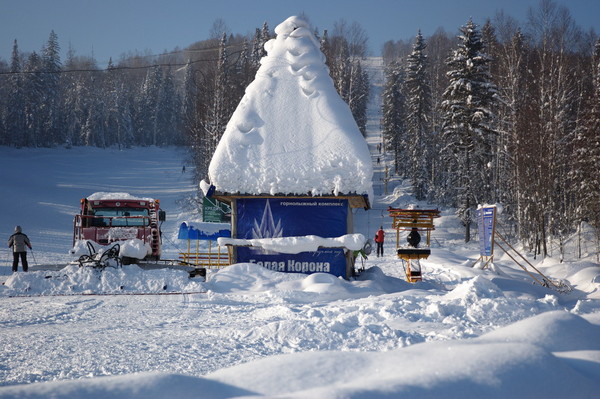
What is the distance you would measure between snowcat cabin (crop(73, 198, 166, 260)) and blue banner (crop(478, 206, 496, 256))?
10562mm

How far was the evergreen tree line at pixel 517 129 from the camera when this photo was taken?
23516 mm

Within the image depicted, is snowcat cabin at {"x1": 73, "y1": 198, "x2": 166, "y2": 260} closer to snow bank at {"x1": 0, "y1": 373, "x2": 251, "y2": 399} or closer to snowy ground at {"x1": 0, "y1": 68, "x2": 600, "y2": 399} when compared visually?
snowy ground at {"x1": 0, "y1": 68, "x2": 600, "y2": 399}

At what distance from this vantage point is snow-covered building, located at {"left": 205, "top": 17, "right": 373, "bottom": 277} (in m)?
13.7

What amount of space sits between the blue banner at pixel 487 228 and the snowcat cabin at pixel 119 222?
10.6m

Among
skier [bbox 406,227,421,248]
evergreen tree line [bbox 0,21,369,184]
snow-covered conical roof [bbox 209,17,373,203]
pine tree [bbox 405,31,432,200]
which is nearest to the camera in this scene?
snow-covered conical roof [bbox 209,17,373,203]

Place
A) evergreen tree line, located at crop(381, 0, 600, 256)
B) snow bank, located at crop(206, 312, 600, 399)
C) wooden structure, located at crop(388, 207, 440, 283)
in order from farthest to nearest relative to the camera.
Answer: evergreen tree line, located at crop(381, 0, 600, 256) → wooden structure, located at crop(388, 207, 440, 283) → snow bank, located at crop(206, 312, 600, 399)

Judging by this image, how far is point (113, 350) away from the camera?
6.17 m

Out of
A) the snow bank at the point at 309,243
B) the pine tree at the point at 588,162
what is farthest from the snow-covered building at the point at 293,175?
the pine tree at the point at 588,162

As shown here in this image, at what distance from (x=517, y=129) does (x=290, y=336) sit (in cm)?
2174

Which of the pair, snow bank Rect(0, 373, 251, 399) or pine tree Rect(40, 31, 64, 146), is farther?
pine tree Rect(40, 31, 64, 146)

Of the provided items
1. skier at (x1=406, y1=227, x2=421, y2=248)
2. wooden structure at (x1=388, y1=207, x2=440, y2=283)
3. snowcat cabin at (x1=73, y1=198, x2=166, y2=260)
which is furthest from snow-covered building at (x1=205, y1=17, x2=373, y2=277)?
snowcat cabin at (x1=73, y1=198, x2=166, y2=260)

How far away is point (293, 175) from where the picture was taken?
13.7 metres

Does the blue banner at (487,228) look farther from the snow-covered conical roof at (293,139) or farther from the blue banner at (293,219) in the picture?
the blue banner at (293,219)

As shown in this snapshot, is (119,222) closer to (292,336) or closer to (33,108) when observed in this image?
(292,336)
